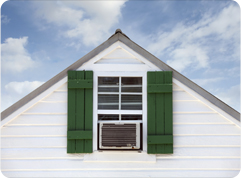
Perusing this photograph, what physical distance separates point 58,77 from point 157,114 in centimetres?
190

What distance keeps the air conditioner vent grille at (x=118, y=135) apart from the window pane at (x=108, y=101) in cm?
35

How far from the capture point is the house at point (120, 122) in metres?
3.22

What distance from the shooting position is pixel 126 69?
3.32 meters

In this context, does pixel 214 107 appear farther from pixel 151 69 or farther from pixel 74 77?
pixel 74 77

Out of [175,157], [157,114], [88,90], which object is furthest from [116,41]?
[175,157]

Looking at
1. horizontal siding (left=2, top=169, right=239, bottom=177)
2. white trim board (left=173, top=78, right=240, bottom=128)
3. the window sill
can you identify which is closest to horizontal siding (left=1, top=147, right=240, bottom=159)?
the window sill

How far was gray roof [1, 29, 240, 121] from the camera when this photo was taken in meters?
3.24

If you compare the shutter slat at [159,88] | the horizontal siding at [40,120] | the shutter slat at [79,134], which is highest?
the shutter slat at [159,88]

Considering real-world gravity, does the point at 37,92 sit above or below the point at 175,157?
above

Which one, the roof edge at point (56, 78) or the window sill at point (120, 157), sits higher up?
the roof edge at point (56, 78)

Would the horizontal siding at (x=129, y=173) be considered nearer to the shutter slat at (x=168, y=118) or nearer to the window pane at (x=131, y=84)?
the shutter slat at (x=168, y=118)

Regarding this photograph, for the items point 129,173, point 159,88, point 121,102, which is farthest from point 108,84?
point 129,173

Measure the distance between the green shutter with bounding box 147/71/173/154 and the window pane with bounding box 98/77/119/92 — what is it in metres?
0.60

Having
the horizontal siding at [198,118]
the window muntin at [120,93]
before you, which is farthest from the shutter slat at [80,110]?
the horizontal siding at [198,118]
